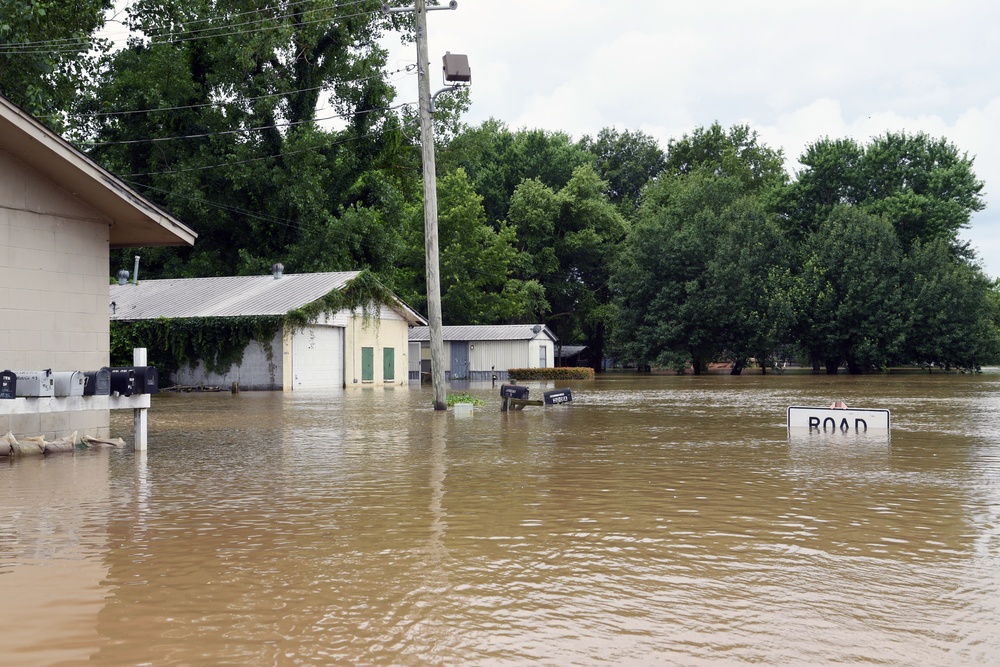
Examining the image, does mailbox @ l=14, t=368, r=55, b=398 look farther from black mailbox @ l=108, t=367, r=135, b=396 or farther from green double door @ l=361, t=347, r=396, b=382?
green double door @ l=361, t=347, r=396, b=382

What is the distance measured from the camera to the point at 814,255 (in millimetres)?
68312

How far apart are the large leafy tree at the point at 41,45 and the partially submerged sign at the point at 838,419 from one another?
2183 cm

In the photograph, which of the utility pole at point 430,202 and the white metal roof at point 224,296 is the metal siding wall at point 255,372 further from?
the utility pole at point 430,202

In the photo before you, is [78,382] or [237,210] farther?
[237,210]

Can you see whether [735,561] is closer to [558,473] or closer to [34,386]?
[558,473]

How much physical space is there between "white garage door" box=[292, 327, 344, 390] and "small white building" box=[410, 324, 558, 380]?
13451 mm

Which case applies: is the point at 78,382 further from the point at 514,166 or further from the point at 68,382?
the point at 514,166

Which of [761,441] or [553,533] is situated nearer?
[553,533]

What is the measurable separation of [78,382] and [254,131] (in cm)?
4367

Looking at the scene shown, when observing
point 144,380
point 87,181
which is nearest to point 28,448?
point 144,380

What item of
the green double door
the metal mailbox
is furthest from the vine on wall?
the metal mailbox

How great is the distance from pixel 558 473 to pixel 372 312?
36.9 metres

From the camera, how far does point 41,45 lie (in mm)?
29766

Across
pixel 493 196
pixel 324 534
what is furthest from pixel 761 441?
pixel 493 196
